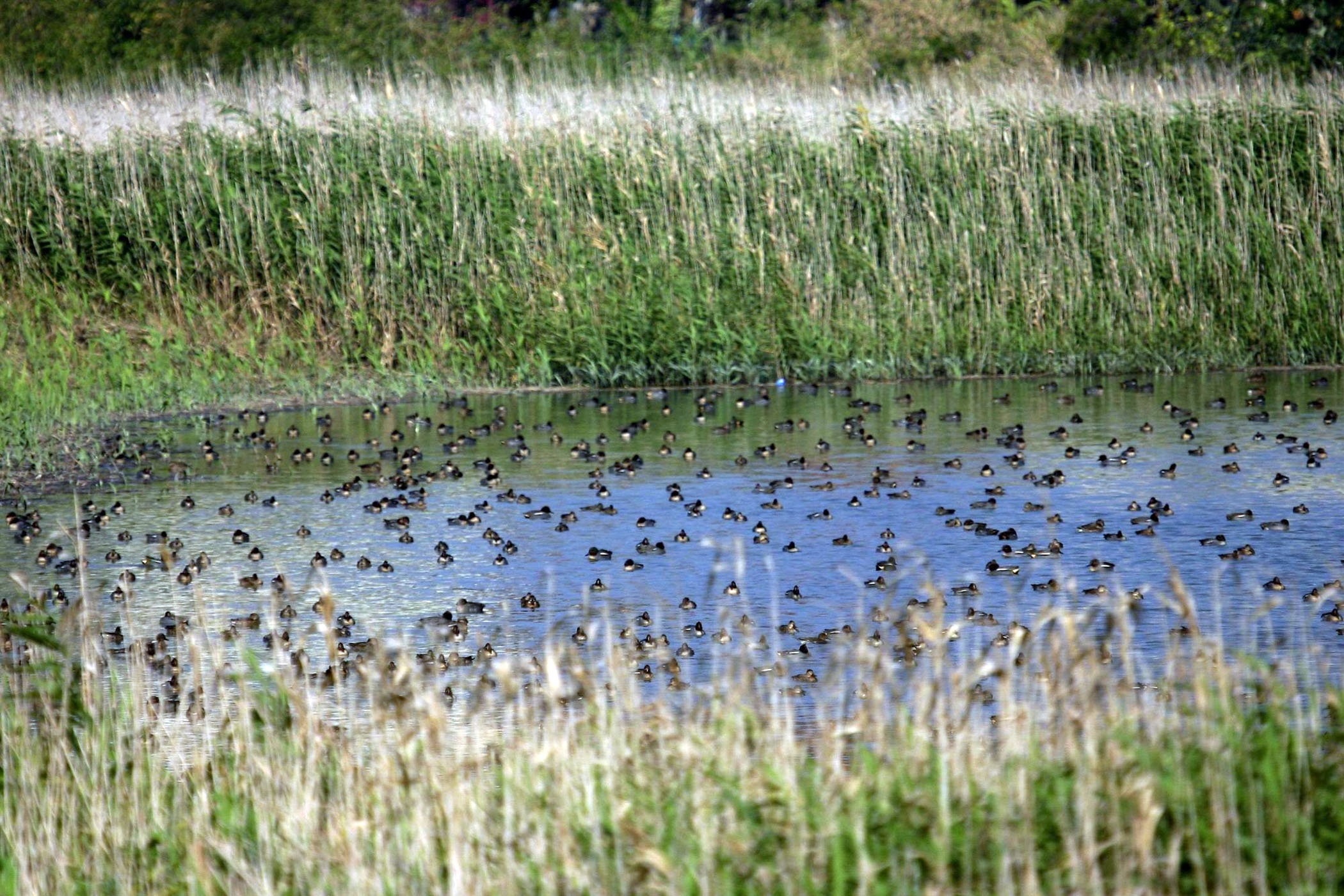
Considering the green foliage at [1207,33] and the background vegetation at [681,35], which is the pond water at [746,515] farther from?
the background vegetation at [681,35]

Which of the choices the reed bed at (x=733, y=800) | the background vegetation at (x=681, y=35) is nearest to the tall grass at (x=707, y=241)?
the background vegetation at (x=681, y=35)

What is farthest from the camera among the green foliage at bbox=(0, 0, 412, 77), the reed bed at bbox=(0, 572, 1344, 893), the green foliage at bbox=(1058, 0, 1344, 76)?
the green foliage at bbox=(0, 0, 412, 77)

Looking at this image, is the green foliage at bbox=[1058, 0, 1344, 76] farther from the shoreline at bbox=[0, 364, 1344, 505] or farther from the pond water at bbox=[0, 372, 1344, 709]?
the pond water at bbox=[0, 372, 1344, 709]

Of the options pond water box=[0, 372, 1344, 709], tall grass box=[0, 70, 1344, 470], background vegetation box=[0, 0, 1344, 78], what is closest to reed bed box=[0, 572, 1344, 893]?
pond water box=[0, 372, 1344, 709]

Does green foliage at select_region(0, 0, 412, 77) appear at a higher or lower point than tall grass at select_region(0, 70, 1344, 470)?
higher

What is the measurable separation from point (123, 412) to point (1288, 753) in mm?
11338

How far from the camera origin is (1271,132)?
16.2m

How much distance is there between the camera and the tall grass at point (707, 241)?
15703mm

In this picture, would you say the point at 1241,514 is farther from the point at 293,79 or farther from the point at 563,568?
the point at 293,79

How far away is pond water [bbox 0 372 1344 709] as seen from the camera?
7.64 meters

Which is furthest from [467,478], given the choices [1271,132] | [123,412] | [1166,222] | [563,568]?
[1271,132]

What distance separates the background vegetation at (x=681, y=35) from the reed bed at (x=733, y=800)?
19430 mm

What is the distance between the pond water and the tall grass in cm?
90

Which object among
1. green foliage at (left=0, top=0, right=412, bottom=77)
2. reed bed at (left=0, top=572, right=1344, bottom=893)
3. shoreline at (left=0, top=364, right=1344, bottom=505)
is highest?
green foliage at (left=0, top=0, right=412, bottom=77)
